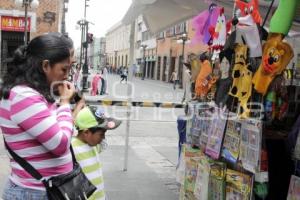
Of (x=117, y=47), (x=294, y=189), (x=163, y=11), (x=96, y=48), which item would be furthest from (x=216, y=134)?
(x=96, y=48)

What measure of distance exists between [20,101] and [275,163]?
249 centimetres

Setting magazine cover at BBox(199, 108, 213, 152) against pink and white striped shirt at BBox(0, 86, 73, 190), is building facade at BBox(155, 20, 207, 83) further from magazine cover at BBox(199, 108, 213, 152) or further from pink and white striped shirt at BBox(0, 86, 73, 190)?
pink and white striped shirt at BBox(0, 86, 73, 190)

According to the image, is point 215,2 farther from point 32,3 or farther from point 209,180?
point 32,3

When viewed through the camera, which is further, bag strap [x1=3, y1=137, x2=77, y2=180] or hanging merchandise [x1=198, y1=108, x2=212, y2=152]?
hanging merchandise [x1=198, y1=108, x2=212, y2=152]

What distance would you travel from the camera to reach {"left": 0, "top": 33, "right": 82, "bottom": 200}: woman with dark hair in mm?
2080

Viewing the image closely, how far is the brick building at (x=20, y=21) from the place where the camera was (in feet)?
70.9

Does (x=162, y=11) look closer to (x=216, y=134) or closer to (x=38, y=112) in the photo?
(x=216, y=134)

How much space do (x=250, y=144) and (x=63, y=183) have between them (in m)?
1.79

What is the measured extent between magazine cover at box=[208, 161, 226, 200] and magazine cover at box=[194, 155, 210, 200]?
0.17ft

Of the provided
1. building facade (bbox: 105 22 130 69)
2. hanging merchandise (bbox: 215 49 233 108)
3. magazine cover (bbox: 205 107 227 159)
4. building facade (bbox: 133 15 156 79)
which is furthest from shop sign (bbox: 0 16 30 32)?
building facade (bbox: 105 22 130 69)

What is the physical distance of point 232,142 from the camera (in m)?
3.85

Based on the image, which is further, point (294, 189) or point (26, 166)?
point (294, 189)

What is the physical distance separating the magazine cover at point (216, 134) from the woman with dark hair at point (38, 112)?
78.3 inches

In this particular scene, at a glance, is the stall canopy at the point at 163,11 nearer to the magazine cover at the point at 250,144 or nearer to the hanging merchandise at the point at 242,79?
the hanging merchandise at the point at 242,79
